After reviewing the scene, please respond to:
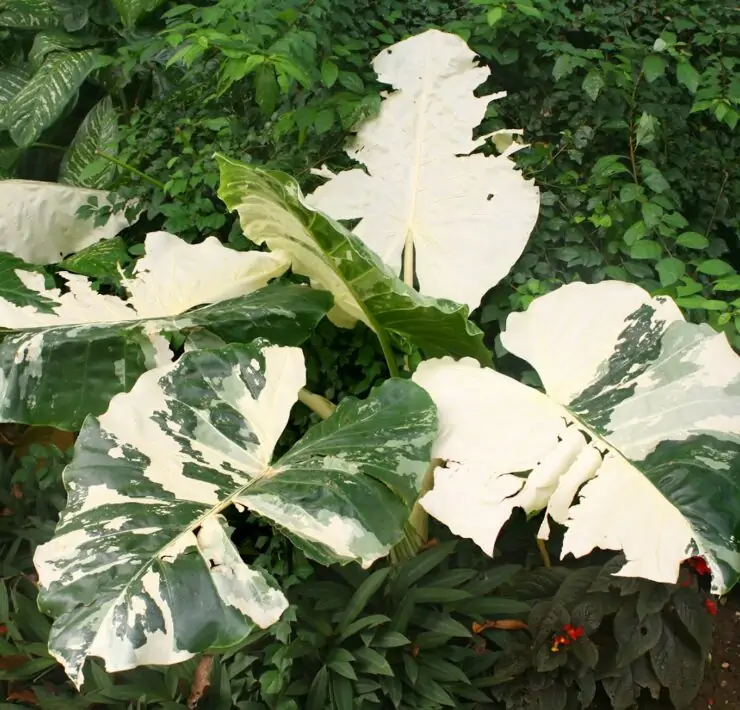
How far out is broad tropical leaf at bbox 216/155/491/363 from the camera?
3.74 ft

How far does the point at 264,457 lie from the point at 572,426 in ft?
1.51

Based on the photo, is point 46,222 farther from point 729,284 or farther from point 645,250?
point 729,284

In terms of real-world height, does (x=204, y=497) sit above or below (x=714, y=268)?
below

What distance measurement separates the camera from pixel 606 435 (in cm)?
104

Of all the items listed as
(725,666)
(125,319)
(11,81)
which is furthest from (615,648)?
(11,81)

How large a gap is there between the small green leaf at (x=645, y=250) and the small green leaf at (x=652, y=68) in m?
0.38

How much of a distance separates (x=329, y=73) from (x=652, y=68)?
0.68 metres

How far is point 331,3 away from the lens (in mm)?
1608

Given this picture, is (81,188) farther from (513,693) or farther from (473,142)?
(513,693)

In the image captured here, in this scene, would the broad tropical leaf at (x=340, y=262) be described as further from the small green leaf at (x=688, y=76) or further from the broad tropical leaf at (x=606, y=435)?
the small green leaf at (x=688, y=76)

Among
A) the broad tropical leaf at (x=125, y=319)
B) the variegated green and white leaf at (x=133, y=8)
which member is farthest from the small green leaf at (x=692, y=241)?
the variegated green and white leaf at (x=133, y=8)

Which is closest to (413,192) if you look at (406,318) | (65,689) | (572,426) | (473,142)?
(473,142)

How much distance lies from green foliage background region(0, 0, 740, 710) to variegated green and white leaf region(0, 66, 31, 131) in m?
0.20

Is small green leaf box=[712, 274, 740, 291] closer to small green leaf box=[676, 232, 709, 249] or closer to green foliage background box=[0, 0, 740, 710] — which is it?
green foliage background box=[0, 0, 740, 710]
